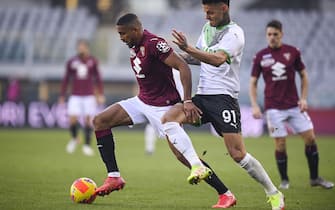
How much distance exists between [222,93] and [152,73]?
905mm

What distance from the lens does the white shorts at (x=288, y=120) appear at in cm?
1132

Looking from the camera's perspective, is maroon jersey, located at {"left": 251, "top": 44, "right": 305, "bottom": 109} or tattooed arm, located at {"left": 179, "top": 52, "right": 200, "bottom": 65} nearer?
tattooed arm, located at {"left": 179, "top": 52, "right": 200, "bottom": 65}

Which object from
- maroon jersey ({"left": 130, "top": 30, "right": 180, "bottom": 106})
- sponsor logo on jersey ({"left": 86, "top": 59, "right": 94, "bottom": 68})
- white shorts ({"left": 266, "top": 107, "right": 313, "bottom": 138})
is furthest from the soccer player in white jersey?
sponsor logo on jersey ({"left": 86, "top": 59, "right": 94, "bottom": 68})

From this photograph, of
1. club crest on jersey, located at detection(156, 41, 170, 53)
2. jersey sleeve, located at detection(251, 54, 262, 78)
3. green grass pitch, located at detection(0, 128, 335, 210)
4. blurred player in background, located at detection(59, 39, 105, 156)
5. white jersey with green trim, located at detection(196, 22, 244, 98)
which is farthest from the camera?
blurred player in background, located at detection(59, 39, 105, 156)

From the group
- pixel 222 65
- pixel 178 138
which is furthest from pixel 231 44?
pixel 178 138

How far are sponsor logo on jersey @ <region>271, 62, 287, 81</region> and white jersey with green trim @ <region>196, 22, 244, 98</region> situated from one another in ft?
9.72

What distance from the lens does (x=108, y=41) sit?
32.2 metres

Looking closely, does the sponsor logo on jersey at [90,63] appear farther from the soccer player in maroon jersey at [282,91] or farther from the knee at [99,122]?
the knee at [99,122]

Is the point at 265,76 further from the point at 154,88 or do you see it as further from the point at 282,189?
the point at 154,88

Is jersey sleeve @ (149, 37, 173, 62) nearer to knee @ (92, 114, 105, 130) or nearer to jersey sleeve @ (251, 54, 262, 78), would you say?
knee @ (92, 114, 105, 130)

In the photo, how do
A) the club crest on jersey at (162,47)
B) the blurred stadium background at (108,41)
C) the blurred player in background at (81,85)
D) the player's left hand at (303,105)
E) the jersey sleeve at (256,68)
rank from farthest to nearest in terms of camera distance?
the blurred stadium background at (108,41) → the blurred player in background at (81,85) → the jersey sleeve at (256,68) → the player's left hand at (303,105) → the club crest on jersey at (162,47)

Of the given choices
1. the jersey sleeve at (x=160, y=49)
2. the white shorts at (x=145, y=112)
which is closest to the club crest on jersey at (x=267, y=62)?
the white shorts at (x=145, y=112)

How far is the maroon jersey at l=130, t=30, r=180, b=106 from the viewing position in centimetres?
859

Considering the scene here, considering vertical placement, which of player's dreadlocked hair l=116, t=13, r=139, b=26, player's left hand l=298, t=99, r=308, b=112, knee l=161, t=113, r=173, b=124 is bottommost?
player's left hand l=298, t=99, r=308, b=112
